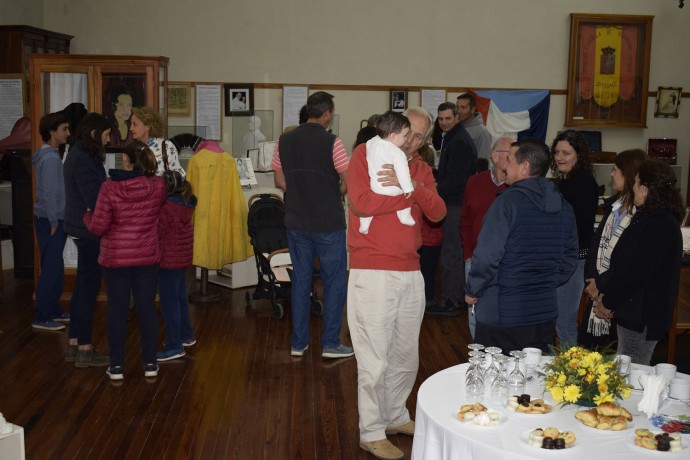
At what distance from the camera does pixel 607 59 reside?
10602 millimetres

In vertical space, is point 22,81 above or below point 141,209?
above

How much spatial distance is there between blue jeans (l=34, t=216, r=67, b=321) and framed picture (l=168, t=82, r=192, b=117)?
4.33 metres

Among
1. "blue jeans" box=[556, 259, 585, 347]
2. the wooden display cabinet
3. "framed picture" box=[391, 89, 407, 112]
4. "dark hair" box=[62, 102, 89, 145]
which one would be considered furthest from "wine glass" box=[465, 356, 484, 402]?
"framed picture" box=[391, 89, 407, 112]

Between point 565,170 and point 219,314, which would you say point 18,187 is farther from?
point 565,170

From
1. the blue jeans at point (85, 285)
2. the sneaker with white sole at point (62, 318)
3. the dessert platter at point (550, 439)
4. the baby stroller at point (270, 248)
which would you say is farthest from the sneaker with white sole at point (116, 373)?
the dessert platter at point (550, 439)

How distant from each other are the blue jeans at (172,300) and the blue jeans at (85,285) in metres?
0.42

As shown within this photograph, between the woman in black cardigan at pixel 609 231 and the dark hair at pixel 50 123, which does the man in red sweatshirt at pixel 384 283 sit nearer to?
the woman in black cardigan at pixel 609 231

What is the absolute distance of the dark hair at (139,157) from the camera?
477cm

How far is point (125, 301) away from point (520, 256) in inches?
101

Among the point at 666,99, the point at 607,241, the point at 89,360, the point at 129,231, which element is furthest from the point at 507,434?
the point at 666,99

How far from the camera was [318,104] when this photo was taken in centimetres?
522

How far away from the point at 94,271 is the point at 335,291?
5.12 ft

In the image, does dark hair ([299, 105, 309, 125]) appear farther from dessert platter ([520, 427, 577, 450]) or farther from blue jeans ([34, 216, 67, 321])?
dessert platter ([520, 427, 577, 450])

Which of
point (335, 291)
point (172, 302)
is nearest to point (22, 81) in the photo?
point (172, 302)
